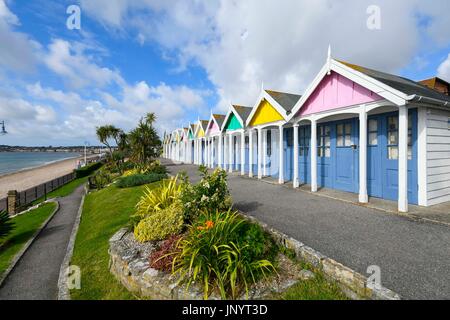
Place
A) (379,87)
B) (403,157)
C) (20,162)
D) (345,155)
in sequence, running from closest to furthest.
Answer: (403,157), (379,87), (345,155), (20,162)

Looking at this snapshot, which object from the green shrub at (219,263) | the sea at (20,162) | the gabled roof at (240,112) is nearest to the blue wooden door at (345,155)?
the gabled roof at (240,112)

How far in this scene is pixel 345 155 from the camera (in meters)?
8.41

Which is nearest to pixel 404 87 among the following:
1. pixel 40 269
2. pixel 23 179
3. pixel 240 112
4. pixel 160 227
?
pixel 160 227

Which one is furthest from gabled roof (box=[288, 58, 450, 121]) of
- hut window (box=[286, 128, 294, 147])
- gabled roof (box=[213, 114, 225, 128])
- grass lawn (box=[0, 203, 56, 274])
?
grass lawn (box=[0, 203, 56, 274])

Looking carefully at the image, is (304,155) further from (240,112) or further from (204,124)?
(204,124)

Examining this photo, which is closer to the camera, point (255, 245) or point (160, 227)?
point (255, 245)

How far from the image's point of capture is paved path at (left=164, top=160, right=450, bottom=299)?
10.0ft

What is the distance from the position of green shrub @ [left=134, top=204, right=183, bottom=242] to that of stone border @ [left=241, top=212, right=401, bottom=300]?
250 cm

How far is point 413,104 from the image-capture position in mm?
5914

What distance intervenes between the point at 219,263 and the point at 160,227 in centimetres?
199
